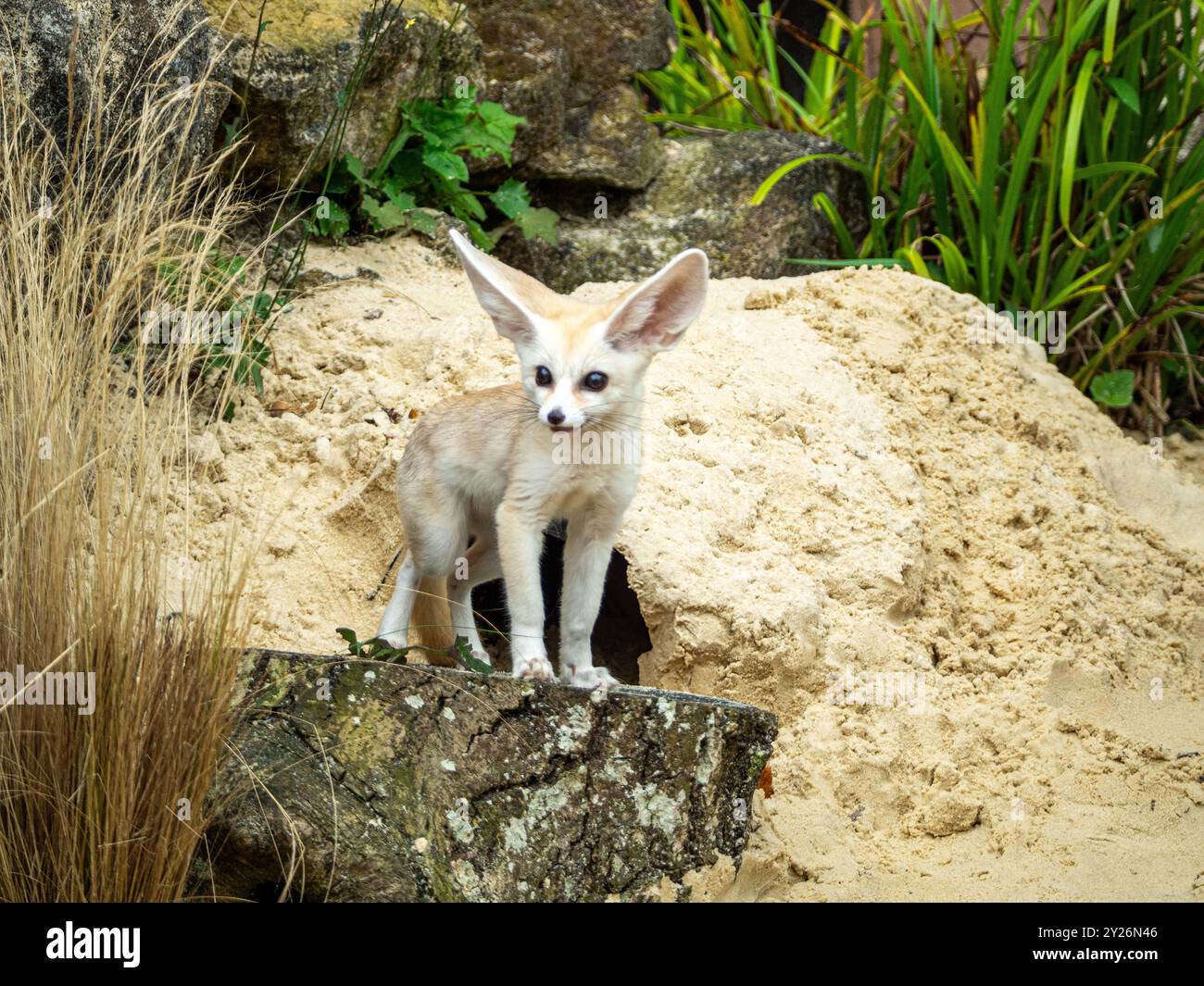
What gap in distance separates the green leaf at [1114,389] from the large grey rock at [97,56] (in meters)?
4.17

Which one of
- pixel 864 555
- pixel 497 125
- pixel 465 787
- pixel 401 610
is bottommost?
pixel 465 787

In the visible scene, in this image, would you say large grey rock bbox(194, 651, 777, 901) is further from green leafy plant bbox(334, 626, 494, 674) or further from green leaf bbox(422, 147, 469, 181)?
green leaf bbox(422, 147, 469, 181)

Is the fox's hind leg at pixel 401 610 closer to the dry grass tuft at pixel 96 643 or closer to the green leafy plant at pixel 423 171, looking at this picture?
the dry grass tuft at pixel 96 643

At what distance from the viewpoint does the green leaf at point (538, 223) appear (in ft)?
19.3

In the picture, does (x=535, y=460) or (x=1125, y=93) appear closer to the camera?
(x=535, y=460)

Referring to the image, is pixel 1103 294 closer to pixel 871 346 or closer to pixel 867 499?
pixel 871 346

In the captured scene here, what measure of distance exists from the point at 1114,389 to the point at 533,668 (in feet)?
12.9

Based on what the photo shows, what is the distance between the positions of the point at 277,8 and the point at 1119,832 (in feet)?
14.4

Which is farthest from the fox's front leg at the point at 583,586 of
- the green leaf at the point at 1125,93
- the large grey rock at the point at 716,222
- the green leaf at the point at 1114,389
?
the green leaf at the point at 1125,93

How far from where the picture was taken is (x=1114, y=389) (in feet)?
19.7

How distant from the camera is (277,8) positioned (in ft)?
16.8

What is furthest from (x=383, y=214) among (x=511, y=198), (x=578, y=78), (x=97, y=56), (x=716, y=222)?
(x=716, y=222)

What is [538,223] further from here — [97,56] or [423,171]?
[97,56]

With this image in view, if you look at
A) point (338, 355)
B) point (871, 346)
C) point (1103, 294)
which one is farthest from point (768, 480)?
point (1103, 294)
